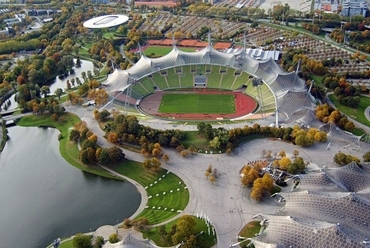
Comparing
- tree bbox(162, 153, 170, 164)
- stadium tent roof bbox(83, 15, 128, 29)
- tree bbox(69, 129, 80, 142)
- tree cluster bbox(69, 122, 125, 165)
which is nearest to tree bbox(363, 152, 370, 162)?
tree bbox(162, 153, 170, 164)

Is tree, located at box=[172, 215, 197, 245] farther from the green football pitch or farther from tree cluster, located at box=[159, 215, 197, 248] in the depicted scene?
the green football pitch

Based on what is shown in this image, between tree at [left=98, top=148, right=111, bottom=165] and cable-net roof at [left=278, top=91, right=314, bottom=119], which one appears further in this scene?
cable-net roof at [left=278, top=91, right=314, bottom=119]

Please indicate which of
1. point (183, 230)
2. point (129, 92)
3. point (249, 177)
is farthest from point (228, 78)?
point (183, 230)

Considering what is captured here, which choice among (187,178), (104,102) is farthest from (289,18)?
(187,178)

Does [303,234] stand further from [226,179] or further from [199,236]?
[226,179]

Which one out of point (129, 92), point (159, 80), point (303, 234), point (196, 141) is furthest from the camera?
point (159, 80)

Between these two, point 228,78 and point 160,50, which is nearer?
point 228,78

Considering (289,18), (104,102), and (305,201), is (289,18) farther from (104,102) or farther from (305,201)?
(305,201)
